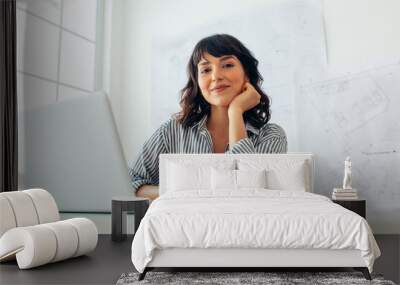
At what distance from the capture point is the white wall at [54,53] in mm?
6746

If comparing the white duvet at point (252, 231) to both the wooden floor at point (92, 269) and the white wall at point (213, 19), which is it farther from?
the white wall at point (213, 19)

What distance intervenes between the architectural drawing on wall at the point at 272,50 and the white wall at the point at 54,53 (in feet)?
2.43

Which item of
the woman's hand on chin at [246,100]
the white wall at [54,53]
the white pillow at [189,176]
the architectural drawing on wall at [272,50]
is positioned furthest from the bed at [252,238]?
the white wall at [54,53]

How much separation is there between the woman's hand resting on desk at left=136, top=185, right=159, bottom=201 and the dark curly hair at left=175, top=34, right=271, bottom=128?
78 cm

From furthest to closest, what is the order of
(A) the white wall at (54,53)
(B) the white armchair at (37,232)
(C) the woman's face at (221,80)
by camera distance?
(A) the white wall at (54,53) → (C) the woman's face at (221,80) → (B) the white armchair at (37,232)

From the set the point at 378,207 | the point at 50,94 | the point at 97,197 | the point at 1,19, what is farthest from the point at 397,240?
the point at 1,19

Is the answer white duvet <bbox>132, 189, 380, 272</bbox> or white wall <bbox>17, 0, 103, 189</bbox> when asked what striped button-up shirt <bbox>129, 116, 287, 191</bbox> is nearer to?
white wall <bbox>17, 0, 103, 189</bbox>

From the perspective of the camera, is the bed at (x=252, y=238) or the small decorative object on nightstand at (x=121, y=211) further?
the small decorative object on nightstand at (x=121, y=211)

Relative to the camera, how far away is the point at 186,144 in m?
6.62

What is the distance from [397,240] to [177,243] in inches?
117

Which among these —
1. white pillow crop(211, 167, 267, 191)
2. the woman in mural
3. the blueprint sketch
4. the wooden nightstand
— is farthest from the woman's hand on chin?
the wooden nightstand

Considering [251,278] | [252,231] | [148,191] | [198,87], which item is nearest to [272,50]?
[198,87]

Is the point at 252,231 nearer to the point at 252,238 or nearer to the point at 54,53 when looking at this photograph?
the point at 252,238

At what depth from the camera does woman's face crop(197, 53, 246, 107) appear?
6547 mm
